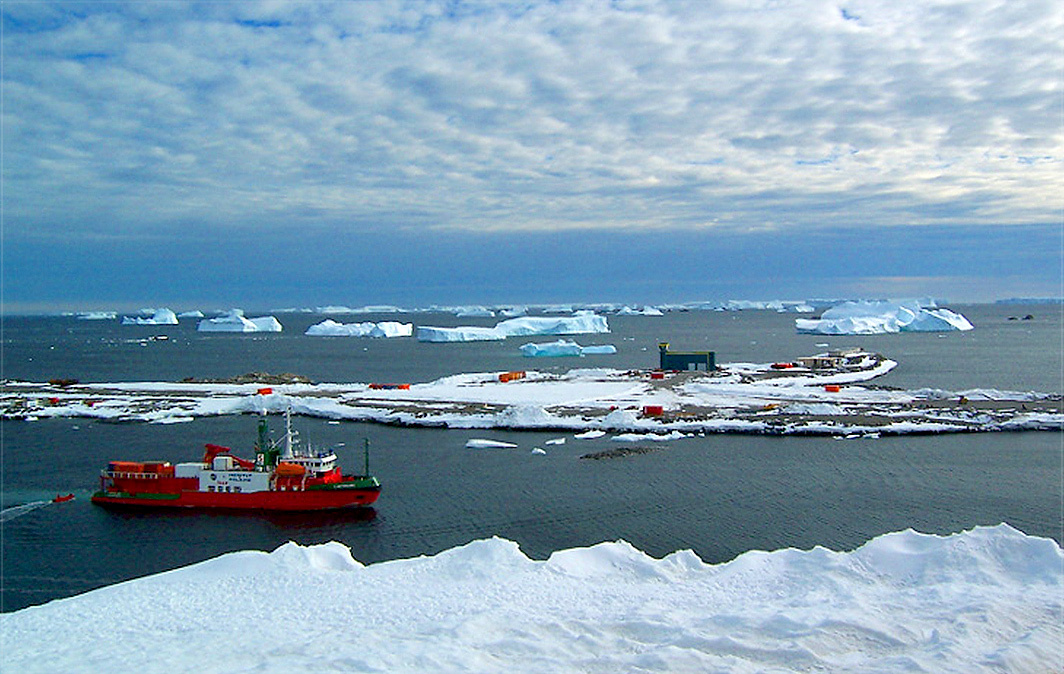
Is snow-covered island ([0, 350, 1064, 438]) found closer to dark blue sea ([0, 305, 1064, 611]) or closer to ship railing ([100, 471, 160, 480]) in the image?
dark blue sea ([0, 305, 1064, 611])

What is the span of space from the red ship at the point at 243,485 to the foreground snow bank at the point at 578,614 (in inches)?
219

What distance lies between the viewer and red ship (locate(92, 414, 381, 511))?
16422 mm

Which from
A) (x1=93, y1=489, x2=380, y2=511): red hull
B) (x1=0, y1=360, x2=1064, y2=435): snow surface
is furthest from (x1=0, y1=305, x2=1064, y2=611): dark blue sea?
(x1=0, y1=360, x2=1064, y2=435): snow surface

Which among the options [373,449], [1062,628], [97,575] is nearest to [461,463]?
[373,449]

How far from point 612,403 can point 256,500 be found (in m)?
14.6

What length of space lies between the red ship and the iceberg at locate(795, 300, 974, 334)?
202 feet

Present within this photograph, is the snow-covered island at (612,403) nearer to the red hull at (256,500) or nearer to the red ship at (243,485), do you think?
the red ship at (243,485)

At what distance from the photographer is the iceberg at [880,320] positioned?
70875 millimetres

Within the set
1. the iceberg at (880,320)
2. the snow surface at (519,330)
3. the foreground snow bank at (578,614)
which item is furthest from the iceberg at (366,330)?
the foreground snow bank at (578,614)

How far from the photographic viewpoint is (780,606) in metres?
8.53

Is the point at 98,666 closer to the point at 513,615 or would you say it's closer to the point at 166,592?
the point at 166,592

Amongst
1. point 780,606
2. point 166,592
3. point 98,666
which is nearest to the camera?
point 98,666

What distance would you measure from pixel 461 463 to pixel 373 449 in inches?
142

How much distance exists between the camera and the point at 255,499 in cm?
1658
